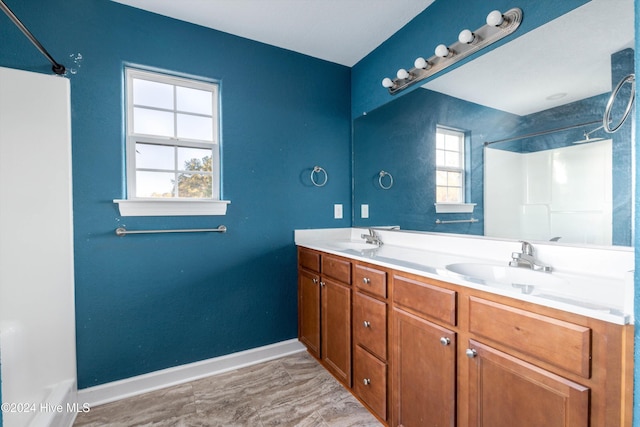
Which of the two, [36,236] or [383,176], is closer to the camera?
[36,236]

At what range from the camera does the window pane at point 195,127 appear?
6.97 ft

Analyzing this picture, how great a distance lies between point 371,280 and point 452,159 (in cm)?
88

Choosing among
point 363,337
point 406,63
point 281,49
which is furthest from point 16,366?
point 406,63

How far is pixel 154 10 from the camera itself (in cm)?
196

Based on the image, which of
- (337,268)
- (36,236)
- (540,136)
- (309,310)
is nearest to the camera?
(540,136)

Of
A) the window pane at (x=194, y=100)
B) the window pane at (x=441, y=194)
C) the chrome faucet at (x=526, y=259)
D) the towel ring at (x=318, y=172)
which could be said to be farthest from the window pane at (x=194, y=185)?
the chrome faucet at (x=526, y=259)

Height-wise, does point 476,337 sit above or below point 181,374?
above

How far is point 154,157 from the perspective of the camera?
2035mm

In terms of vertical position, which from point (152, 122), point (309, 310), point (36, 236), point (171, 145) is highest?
point (152, 122)

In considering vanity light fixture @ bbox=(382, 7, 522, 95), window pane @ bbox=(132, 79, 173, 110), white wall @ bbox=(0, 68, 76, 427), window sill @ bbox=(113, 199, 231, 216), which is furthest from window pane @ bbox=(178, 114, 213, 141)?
vanity light fixture @ bbox=(382, 7, 522, 95)

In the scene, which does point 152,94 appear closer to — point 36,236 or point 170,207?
point 170,207

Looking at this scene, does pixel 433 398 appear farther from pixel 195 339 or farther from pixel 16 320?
pixel 16 320

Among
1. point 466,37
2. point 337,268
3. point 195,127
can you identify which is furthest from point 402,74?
point 195,127

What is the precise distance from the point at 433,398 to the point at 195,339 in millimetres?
1626
